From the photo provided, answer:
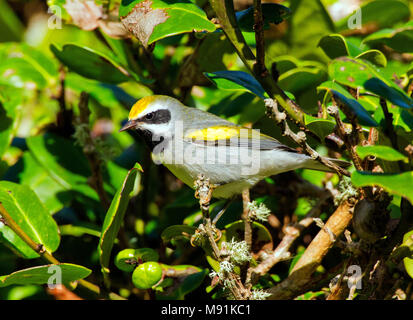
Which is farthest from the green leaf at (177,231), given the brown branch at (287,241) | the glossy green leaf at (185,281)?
the brown branch at (287,241)

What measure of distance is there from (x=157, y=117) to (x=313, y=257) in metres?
1.01

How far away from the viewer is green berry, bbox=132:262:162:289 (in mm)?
1724

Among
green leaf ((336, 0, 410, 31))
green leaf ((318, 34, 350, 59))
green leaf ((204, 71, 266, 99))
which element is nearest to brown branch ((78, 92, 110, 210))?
green leaf ((204, 71, 266, 99))

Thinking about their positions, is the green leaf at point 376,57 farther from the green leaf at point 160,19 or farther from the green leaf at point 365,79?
the green leaf at point 160,19

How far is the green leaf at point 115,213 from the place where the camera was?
1607 mm

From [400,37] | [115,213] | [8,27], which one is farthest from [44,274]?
[8,27]

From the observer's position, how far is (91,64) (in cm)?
224

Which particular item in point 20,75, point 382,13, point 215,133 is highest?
point 382,13

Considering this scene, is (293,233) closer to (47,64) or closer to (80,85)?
(80,85)

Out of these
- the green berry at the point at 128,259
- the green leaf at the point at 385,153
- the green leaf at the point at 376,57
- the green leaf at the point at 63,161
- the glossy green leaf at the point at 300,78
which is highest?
the green leaf at the point at 376,57

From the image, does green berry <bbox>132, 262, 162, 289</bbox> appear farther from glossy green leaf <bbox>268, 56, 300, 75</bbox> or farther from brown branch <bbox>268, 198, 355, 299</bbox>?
glossy green leaf <bbox>268, 56, 300, 75</bbox>

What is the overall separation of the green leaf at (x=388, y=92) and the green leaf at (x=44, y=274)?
A: 3.49ft

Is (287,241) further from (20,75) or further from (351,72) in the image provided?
(20,75)
